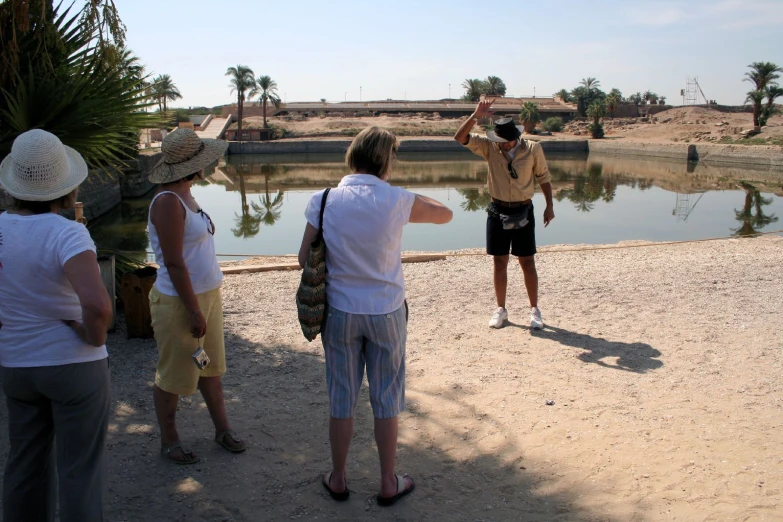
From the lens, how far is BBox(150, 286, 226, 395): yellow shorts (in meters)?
3.07

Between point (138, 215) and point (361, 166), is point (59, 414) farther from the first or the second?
point (138, 215)

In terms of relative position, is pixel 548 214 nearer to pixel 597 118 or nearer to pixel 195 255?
pixel 195 255

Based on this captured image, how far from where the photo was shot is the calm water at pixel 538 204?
14867 mm

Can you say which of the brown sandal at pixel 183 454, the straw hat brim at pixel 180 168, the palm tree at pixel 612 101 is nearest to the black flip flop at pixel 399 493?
the brown sandal at pixel 183 454

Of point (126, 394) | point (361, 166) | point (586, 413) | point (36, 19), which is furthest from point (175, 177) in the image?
point (36, 19)

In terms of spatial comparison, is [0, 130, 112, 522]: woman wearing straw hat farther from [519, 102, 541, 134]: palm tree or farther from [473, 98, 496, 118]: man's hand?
[519, 102, 541, 134]: palm tree

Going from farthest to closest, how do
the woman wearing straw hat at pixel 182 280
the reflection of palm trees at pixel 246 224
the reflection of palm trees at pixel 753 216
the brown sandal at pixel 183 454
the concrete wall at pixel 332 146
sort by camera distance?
1. the concrete wall at pixel 332 146
2. the reflection of palm trees at pixel 753 216
3. the reflection of palm trees at pixel 246 224
4. the brown sandal at pixel 183 454
5. the woman wearing straw hat at pixel 182 280

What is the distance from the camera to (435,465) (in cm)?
340

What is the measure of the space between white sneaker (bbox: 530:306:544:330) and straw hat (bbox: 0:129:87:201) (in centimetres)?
388

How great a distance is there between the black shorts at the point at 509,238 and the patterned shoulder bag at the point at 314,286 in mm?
2829

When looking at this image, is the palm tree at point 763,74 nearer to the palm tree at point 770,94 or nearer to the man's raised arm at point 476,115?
the palm tree at point 770,94

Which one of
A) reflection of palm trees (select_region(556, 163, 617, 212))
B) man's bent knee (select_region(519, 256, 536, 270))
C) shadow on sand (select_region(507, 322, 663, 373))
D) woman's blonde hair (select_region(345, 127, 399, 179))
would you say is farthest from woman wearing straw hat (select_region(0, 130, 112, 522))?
reflection of palm trees (select_region(556, 163, 617, 212))

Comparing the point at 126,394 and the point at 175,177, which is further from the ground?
the point at 175,177

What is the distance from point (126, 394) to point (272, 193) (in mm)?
20307
